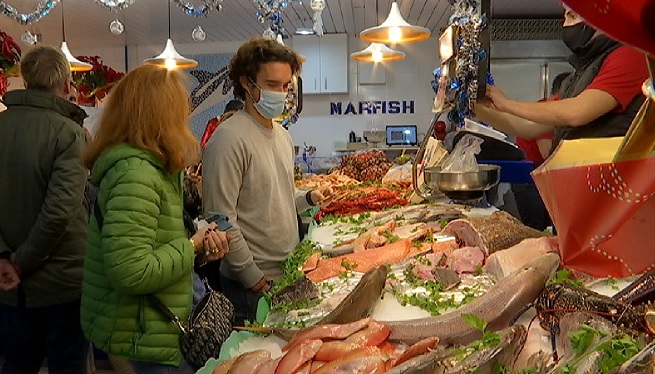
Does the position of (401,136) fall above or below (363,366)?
above

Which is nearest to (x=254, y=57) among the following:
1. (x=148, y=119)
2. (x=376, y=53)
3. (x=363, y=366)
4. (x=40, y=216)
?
(x=148, y=119)

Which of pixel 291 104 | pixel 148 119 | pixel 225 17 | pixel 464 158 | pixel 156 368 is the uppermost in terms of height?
pixel 225 17

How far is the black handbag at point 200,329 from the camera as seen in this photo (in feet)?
7.68

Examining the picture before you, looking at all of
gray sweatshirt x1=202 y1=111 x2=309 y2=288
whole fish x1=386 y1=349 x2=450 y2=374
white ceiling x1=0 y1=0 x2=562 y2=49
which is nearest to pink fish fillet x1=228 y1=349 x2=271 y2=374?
whole fish x1=386 y1=349 x2=450 y2=374

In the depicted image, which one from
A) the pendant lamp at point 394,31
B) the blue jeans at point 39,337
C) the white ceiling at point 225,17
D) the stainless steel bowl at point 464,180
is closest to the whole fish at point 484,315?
the stainless steel bowl at point 464,180

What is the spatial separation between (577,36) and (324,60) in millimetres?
9555

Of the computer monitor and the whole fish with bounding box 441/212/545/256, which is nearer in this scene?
the whole fish with bounding box 441/212/545/256

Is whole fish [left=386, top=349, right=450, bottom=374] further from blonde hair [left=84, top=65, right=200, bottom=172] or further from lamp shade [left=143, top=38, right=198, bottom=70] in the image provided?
lamp shade [left=143, top=38, right=198, bottom=70]

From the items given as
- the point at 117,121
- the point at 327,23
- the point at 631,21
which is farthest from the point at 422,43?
the point at 631,21

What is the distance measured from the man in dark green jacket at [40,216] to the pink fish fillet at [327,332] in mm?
1992

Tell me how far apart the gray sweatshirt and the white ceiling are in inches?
239

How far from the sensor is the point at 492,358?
4.97ft

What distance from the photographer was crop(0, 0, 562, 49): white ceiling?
9.38 metres

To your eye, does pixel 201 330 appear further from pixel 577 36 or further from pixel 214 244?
pixel 577 36
